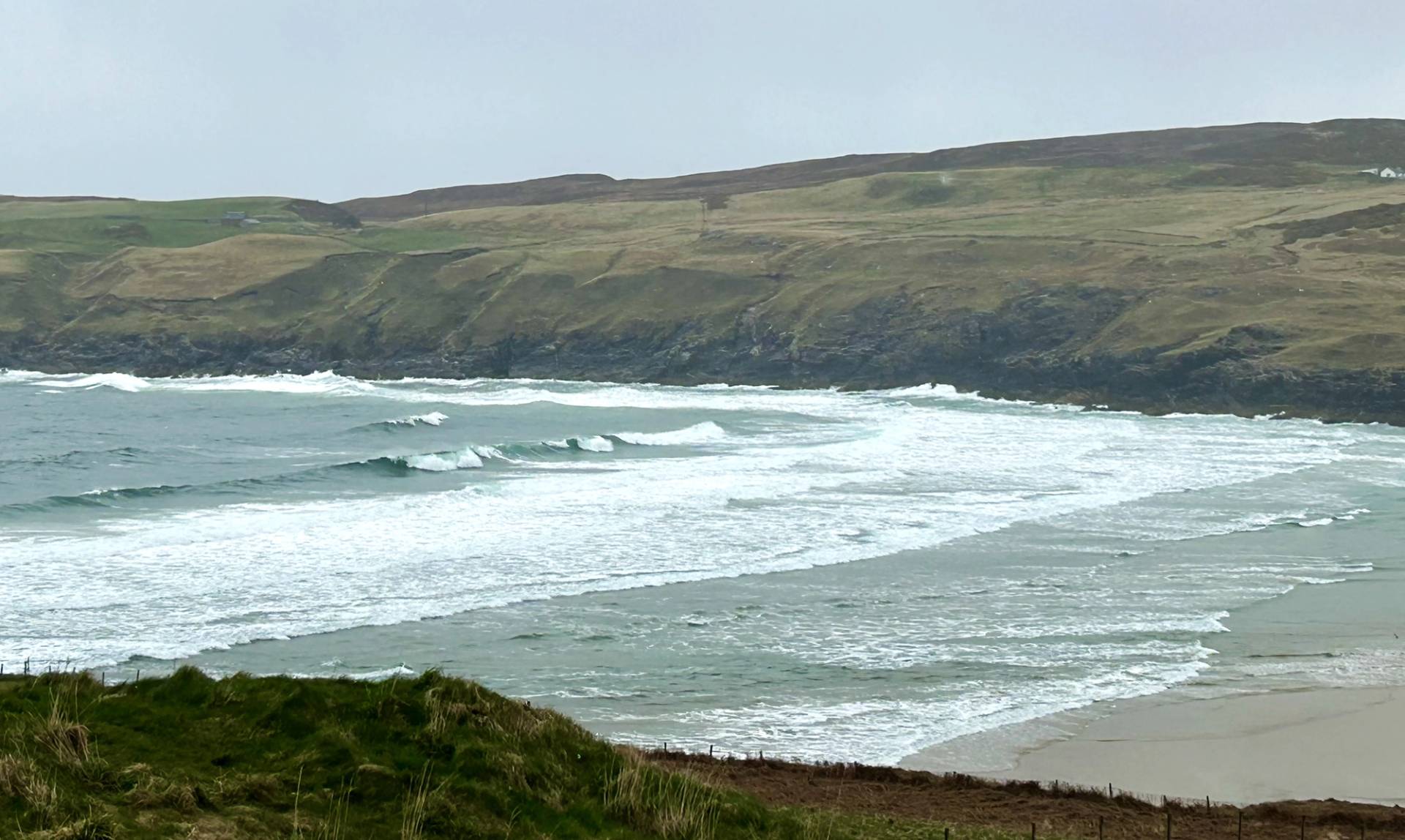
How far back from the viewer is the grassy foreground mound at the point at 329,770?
8125 mm

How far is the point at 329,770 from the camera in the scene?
919 centimetres

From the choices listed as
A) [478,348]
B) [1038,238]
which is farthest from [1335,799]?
[1038,238]

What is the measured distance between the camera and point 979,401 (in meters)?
78.0

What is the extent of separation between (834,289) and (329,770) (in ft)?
307

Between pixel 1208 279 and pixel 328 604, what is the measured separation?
78.5 metres

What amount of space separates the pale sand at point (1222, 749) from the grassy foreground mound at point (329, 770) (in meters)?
3.92

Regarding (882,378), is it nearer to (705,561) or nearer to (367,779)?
(705,561)

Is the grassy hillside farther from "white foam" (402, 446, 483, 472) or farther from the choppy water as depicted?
"white foam" (402, 446, 483, 472)

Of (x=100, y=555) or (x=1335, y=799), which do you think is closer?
(x=1335, y=799)

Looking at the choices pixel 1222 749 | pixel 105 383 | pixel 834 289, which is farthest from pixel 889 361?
pixel 1222 749

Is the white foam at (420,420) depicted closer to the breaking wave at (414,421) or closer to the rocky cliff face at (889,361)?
the breaking wave at (414,421)

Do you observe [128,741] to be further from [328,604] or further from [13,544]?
[13,544]

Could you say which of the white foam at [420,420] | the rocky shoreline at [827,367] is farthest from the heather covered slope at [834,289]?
the white foam at [420,420]

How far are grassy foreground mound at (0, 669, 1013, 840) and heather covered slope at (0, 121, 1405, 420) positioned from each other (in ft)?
215
